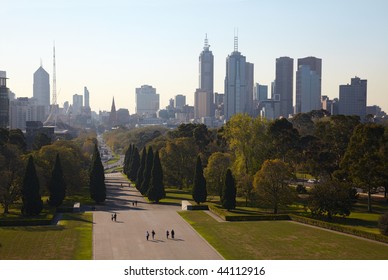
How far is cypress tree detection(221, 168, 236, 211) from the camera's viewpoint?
2456 inches

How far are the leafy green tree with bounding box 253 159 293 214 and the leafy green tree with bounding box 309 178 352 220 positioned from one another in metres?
4.55

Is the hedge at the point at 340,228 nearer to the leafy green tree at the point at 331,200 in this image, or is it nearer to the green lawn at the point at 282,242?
the green lawn at the point at 282,242

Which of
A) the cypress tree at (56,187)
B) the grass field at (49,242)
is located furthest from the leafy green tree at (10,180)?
the grass field at (49,242)

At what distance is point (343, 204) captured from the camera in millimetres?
55000

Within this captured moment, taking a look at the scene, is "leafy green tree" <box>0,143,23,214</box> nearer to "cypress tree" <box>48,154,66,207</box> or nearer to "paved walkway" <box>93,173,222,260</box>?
"cypress tree" <box>48,154,66,207</box>

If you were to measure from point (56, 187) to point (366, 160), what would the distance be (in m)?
35.5

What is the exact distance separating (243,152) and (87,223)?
27363mm

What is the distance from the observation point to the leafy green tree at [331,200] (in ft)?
180

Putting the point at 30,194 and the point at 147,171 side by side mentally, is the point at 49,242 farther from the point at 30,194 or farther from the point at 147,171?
the point at 147,171

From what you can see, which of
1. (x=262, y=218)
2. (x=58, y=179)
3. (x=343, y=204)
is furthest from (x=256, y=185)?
(x=58, y=179)

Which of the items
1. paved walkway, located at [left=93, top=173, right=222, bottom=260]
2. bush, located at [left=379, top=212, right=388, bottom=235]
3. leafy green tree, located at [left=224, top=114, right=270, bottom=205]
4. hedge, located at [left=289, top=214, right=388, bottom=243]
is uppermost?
leafy green tree, located at [left=224, top=114, right=270, bottom=205]

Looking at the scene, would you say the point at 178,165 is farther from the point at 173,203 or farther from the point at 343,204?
the point at 343,204

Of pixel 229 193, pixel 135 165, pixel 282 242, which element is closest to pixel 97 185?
pixel 229 193

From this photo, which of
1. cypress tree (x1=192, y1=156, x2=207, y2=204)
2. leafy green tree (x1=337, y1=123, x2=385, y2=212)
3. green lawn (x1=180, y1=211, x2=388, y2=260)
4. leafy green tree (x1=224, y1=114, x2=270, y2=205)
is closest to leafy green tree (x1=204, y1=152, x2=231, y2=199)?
leafy green tree (x1=224, y1=114, x2=270, y2=205)
